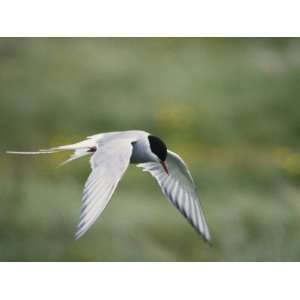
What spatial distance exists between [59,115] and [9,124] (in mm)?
236

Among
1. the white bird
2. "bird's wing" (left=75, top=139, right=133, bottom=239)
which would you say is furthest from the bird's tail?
"bird's wing" (left=75, top=139, right=133, bottom=239)

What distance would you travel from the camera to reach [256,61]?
134 inches

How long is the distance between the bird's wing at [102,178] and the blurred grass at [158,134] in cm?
36

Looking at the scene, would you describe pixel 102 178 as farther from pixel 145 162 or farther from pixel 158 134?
pixel 158 134

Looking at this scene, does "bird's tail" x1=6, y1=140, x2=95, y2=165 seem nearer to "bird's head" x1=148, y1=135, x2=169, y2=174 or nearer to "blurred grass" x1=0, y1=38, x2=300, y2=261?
"blurred grass" x1=0, y1=38, x2=300, y2=261

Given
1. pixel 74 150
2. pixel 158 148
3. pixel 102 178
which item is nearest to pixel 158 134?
pixel 158 148

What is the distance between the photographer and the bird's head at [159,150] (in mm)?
3150

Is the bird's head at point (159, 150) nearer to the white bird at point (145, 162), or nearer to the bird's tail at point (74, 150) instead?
the white bird at point (145, 162)

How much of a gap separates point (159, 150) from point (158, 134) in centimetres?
21

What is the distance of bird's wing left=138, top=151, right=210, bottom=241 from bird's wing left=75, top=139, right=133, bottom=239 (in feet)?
1.05

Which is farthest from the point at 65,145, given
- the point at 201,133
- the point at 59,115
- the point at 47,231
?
the point at 201,133

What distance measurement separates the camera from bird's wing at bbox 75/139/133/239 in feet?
8.75

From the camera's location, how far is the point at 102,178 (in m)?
2.71

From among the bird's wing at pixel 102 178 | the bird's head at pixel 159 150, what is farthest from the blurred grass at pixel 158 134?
the bird's wing at pixel 102 178
